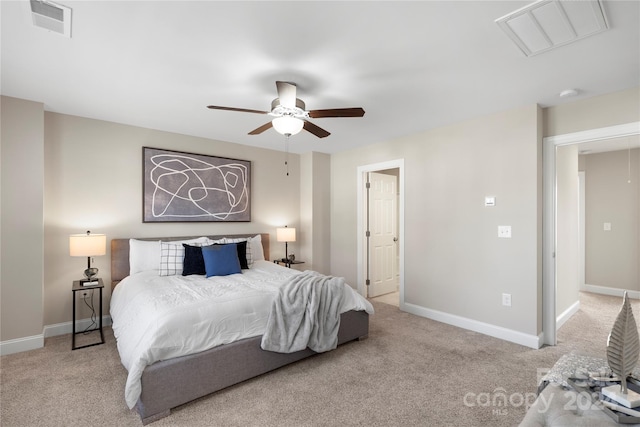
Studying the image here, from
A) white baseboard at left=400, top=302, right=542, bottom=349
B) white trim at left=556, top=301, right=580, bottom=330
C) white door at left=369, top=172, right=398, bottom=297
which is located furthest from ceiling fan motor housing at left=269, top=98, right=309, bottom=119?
white trim at left=556, top=301, right=580, bottom=330

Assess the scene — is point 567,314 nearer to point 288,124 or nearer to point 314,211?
point 314,211

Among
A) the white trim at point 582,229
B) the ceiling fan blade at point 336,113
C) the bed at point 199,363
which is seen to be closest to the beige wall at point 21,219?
the bed at point 199,363

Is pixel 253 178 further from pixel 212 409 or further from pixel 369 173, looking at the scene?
pixel 212 409

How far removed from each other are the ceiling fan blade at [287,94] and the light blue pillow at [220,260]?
6.34 feet

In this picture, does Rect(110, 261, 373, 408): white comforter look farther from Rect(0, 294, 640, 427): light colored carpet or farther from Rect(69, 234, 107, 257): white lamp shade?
Rect(69, 234, 107, 257): white lamp shade

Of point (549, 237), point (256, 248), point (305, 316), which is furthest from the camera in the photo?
point (256, 248)

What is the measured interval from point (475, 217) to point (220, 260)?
302cm

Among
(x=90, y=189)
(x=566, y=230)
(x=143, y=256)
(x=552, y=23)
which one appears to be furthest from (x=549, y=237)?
(x=90, y=189)

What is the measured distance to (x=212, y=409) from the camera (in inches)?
83.6

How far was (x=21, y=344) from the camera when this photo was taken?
2.99 m

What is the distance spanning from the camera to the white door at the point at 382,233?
513 centimetres

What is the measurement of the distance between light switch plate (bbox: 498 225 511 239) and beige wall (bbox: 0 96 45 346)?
4833 mm

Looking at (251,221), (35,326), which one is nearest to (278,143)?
Answer: (251,221)

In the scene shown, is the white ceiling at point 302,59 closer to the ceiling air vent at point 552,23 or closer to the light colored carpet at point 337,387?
the ceiling air vent at point 552,23
